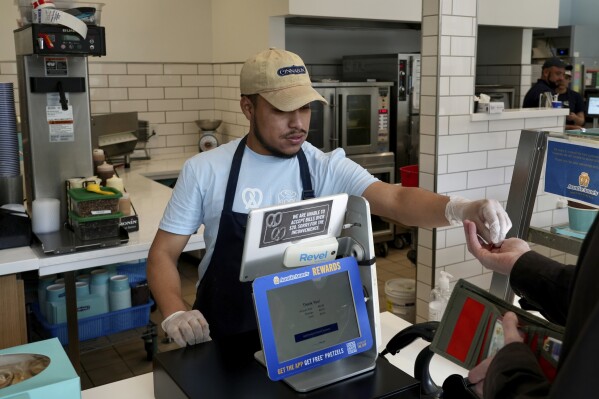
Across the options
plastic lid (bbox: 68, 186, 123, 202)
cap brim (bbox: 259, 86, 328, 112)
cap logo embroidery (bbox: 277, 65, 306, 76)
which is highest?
cap logo embroidery (bbox: 277, 65, 306, 76)

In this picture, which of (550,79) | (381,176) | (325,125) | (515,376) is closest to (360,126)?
(325,125)

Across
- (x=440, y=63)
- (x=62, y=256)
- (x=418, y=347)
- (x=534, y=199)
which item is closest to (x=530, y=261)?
(x=418, y=347)

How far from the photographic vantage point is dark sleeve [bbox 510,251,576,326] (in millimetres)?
1155

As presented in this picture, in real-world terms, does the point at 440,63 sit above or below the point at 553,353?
above

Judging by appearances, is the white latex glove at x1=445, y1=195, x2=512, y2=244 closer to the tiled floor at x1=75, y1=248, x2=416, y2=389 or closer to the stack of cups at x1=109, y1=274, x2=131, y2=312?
the stack of cups at x1=109, y1=274, x2=131, y2=312

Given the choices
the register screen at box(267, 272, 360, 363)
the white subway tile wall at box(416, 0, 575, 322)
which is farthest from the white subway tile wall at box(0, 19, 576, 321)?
the register screen at box(267, 272, 360, 363)

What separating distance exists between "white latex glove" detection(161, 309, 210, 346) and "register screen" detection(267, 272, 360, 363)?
1.08 feet

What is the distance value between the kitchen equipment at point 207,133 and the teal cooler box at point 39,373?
423 centimetres

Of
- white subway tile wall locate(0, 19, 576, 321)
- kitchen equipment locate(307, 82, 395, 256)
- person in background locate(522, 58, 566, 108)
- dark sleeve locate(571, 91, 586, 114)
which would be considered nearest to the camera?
white subway tile wall locate(0, 19, 576, 321)

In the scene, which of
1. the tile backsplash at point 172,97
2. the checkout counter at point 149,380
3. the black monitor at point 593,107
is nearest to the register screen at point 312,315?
the checkout counter at point 149,380

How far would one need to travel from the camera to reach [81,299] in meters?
3.20

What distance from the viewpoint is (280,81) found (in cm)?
187

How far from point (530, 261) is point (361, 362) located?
0.47 metres

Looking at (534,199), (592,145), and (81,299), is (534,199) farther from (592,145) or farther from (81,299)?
(81,299)
